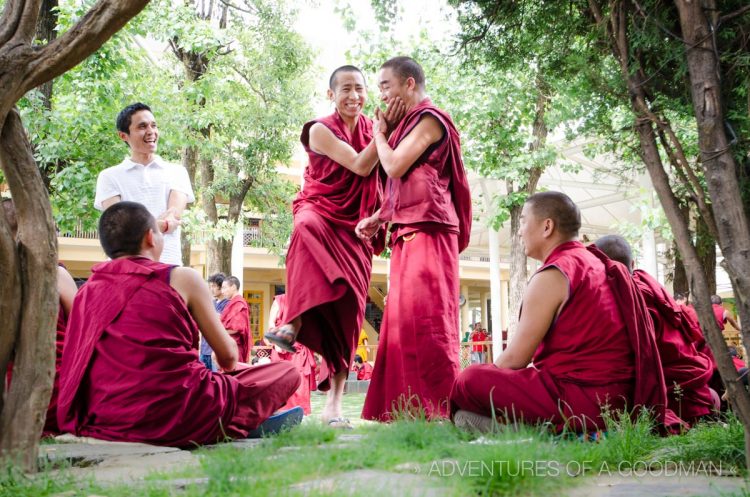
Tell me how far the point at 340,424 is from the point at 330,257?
98 centimetres

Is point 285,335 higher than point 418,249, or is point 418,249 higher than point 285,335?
point 418,249

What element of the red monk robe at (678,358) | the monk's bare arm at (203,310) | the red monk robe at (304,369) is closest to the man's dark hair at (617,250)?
the red monk robe at (678,358)

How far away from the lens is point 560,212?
11.6 feet

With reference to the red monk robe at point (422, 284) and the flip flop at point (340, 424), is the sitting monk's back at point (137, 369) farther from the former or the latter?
the red monk robe at point (422, 284)

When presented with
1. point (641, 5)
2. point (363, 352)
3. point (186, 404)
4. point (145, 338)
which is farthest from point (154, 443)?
point (363, 352)

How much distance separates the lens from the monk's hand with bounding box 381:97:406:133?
15.1ft

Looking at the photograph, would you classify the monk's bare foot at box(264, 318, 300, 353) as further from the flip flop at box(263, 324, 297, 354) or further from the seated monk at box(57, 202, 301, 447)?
the seated monk at box(57, 202, 301, 447)

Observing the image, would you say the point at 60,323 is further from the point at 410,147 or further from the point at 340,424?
the point at 410,147

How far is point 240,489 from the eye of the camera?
83.8 inches

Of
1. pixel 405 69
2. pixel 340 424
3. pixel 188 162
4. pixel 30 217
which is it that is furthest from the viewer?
pixel 188 162

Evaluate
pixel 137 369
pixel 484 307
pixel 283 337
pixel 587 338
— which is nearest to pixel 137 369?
pixel 137 369

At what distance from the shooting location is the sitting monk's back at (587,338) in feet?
10.6

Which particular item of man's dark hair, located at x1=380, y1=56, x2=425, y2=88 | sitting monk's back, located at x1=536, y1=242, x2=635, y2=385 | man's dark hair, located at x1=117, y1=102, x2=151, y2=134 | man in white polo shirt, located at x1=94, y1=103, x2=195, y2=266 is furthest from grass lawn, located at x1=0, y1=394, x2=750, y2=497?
man's dark hair, located at x1=117, y1=102, x2=151, y2=134

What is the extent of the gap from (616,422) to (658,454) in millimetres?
360
